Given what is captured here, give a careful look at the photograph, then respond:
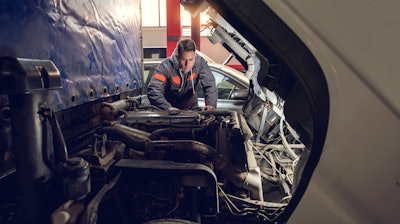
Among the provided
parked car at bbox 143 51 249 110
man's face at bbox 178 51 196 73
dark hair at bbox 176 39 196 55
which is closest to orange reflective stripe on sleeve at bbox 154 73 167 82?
man's face at bbox 178 51 196 73

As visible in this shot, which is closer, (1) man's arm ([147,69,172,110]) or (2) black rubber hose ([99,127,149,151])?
(2) black rubber hose ([99,127,149,151])

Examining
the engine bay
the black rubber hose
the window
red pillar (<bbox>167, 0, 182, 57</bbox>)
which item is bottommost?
the engine bay

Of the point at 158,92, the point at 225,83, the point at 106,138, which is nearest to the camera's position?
the point at 106,138

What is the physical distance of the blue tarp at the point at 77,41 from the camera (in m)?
1.35

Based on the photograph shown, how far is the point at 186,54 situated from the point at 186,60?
3.5 inches

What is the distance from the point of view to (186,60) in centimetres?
383

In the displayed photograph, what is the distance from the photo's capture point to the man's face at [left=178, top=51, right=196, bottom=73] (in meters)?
3.78

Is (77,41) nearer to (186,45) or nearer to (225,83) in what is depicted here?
(186,45)

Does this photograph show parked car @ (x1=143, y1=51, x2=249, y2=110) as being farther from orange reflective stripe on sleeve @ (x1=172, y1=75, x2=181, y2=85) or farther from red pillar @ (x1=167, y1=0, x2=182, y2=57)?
red pillar @ (x1=167, y1=0, x2=182, y2=57)

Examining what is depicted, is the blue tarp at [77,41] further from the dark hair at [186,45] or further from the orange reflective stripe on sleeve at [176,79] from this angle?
the orange reflective stripe on sleeve at [176,79]

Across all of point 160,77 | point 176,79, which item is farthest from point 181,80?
point 160,77

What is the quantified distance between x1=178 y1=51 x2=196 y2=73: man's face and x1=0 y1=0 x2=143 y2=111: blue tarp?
0.78m

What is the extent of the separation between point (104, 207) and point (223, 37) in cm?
412

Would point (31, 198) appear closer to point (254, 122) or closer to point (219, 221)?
point (219, 221)
